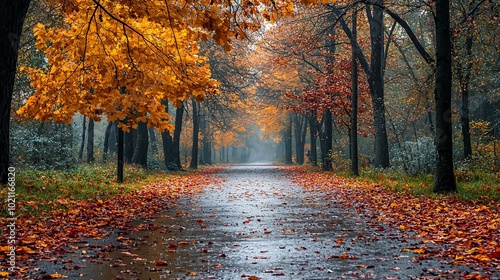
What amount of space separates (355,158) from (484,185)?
32.2 feet

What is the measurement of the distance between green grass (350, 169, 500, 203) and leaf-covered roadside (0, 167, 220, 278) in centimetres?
661

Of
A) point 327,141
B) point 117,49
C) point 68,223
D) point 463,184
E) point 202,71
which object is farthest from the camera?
point 327,141

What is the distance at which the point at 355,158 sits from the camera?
74.8 feet

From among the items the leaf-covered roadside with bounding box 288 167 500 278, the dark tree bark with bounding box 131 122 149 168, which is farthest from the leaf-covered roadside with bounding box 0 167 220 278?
the dark tree bark with bounding box 131 122 149 168

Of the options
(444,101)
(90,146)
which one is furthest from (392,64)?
(444,101)

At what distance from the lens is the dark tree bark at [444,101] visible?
41.6 ft

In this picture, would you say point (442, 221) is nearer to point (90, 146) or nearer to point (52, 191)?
point (52, 191)

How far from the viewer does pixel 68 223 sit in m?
8.74

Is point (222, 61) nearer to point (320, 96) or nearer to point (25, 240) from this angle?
point (320, 96)

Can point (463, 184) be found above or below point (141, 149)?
below

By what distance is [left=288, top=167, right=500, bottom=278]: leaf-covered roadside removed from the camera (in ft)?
20.7

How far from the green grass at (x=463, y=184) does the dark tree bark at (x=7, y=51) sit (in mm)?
9915

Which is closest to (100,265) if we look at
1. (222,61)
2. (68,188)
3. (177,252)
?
(177,252)

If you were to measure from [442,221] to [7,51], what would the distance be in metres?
9.26
